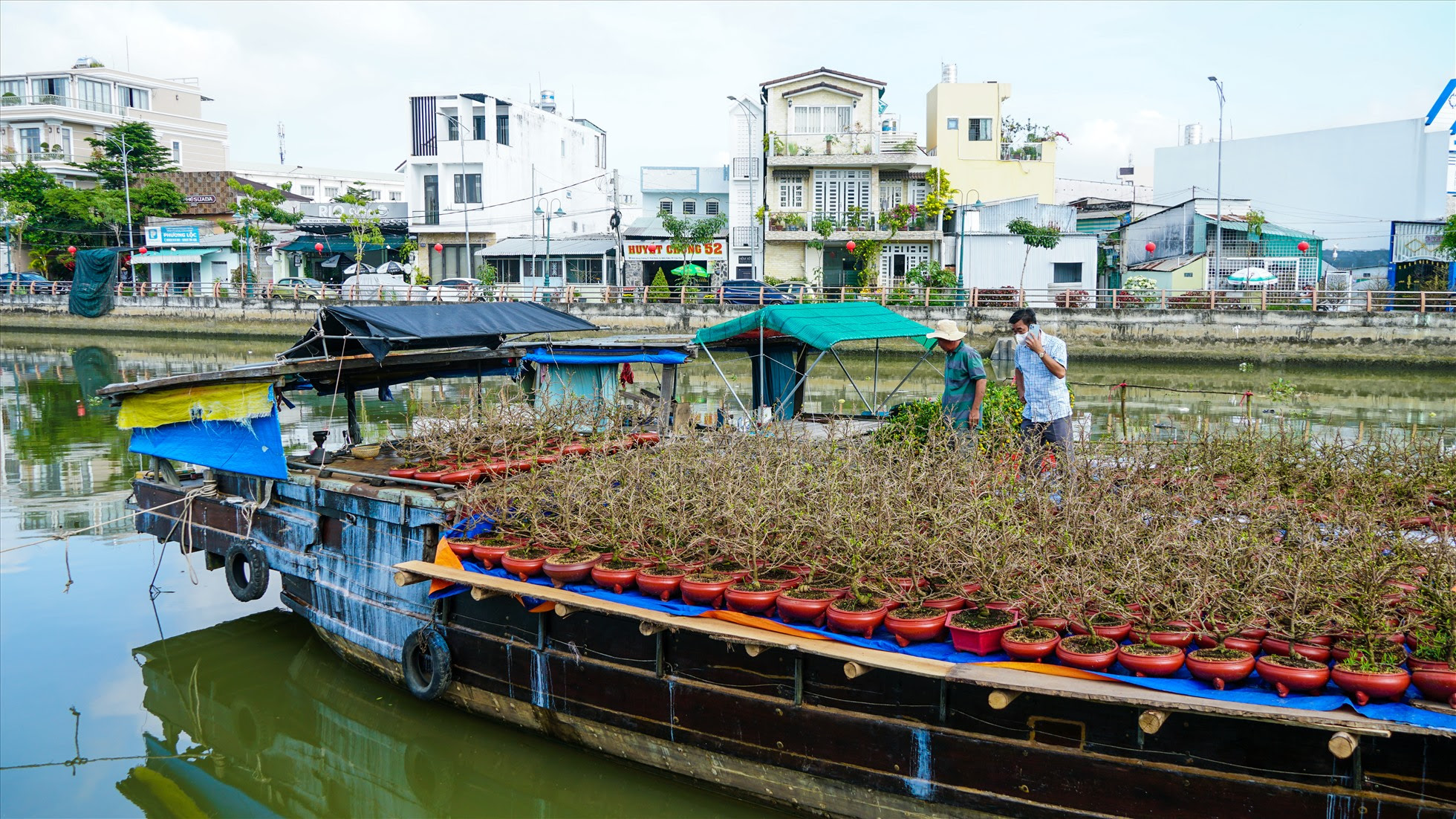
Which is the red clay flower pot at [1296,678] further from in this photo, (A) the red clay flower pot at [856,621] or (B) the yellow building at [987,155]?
(B) the yellow building at [987,155]

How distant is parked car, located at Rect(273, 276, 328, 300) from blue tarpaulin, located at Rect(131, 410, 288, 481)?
1204 inches

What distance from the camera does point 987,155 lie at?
3766cm

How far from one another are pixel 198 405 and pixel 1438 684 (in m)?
8.20

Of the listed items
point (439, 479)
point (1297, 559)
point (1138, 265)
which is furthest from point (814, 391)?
point (1138, 265)

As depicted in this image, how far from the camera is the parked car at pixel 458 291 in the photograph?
33750 millimetres

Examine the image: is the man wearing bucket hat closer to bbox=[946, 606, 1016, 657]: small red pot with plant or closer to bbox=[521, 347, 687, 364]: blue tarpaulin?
bbox=[946, 606, 1016, 657]: small red pot with plant

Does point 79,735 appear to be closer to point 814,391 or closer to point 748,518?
point 748,518

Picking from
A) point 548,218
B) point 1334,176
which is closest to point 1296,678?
point 548,218

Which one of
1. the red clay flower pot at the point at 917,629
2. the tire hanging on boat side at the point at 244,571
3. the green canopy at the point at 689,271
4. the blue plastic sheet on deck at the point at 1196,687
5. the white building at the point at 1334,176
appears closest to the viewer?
the blue plastic sheet on deck at the point at 1196,687

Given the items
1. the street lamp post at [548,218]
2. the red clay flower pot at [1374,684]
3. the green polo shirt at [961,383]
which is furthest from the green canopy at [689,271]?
the red clay flower pot at [1374,684]

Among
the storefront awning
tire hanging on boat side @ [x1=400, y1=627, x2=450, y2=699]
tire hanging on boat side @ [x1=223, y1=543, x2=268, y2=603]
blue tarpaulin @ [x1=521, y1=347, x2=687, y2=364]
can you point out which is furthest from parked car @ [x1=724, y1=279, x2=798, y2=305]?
the storefront awning

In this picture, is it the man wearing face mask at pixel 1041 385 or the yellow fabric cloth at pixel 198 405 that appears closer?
the man wearing face mask at pixel 1041 385

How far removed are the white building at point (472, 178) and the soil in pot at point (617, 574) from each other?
35774 mm

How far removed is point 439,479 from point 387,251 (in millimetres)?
41030
